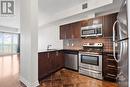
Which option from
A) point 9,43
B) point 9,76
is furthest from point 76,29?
point 9,43

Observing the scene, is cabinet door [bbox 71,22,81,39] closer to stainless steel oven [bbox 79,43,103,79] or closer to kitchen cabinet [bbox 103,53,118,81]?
stainless steel oven [bbox 79,43,103,79]

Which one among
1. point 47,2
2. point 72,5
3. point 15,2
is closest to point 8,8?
point 15,2

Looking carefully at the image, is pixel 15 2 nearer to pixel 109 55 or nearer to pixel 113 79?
pixel 109 55

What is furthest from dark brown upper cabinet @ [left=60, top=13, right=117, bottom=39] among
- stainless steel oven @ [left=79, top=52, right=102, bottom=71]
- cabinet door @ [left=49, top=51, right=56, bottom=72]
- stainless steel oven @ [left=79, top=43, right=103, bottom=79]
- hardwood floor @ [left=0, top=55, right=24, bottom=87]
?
hardwood floor @ [left=0, top=55, right=24, bottom=87]

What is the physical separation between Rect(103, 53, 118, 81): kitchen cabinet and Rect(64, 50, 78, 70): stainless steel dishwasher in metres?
1.45

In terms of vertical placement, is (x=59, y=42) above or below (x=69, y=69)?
above

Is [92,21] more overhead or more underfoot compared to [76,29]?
more overhead

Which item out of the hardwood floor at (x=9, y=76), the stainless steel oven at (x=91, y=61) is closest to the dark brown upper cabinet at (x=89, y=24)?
the stainless steel oven at (x=91, y=61)

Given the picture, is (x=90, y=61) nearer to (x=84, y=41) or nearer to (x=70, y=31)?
(x=84, y=41)

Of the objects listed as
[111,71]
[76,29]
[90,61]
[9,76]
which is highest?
[76,29]

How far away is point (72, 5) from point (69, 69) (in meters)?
2.80

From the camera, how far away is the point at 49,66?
15.1ft

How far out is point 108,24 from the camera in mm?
4191

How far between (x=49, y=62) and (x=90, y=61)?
1.48 metres
